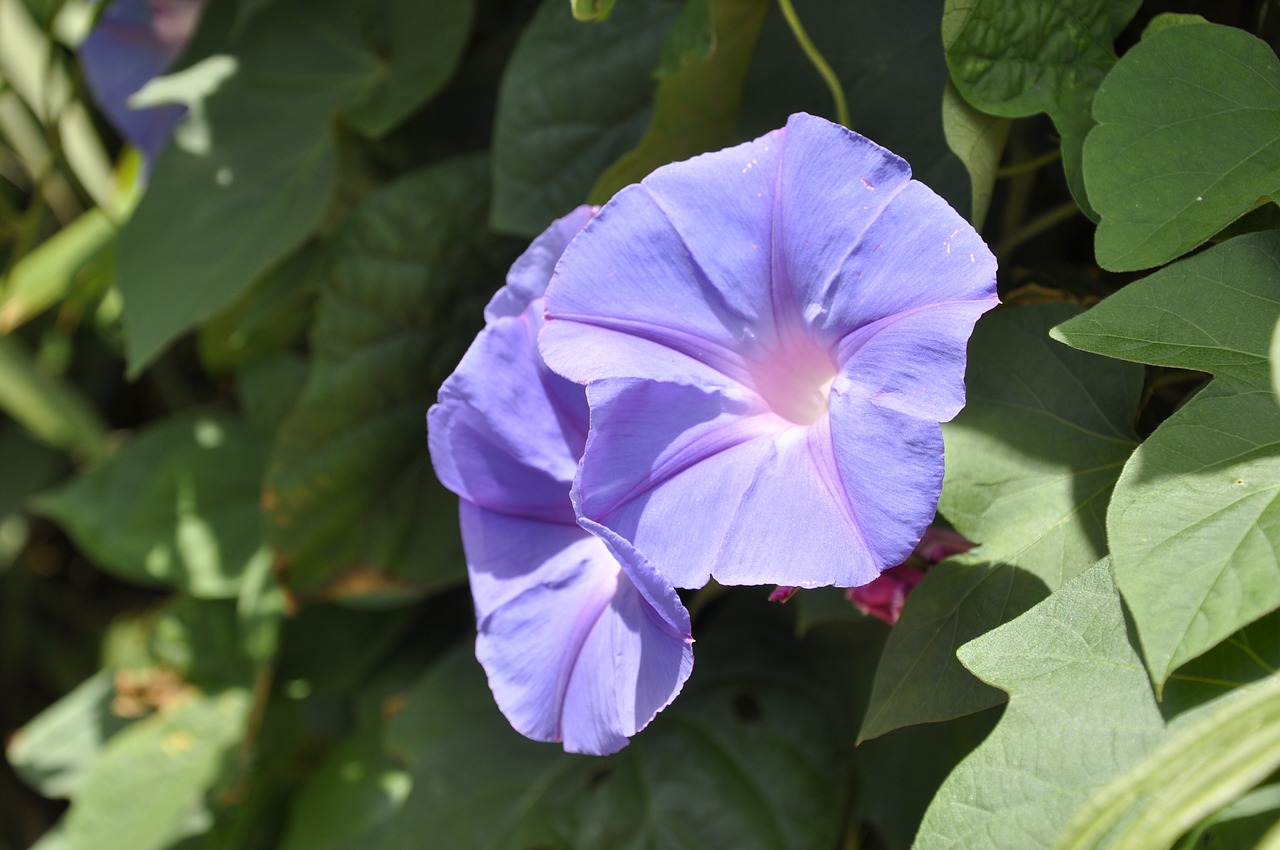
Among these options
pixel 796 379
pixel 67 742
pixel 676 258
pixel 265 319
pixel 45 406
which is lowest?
pixel 67 742

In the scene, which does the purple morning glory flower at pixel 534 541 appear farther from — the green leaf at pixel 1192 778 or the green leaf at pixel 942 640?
the green leaf at pixel 1192 778

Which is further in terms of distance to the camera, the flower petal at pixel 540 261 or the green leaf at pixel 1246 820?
the flower petal at pixel 540 261

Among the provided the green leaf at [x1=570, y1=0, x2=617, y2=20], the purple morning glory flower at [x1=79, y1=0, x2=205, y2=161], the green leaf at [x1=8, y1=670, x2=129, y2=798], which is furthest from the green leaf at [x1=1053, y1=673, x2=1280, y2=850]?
the green leaf at [x1=8, y1=670, x2=129, y2=798]

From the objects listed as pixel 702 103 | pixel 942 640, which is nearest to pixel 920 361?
pixel 942 640

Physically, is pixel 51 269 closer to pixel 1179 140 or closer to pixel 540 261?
pixel 540 261

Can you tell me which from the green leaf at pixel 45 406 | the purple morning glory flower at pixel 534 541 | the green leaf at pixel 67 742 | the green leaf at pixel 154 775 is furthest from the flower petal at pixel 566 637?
the green leaf at pixel 45 406

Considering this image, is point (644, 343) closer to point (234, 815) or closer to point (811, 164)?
point (811, 164)

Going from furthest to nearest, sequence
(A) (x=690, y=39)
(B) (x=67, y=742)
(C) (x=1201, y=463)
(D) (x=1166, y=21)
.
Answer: (B) (x=67, y=742) < (A) (x=690, y=39) < (D) (x=1166, y=21) < (C) (x=1201, y=463)
